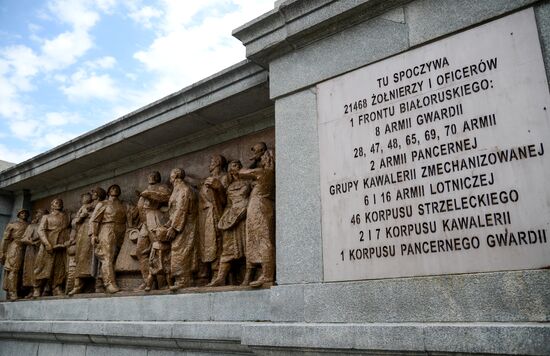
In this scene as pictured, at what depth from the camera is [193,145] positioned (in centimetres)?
846

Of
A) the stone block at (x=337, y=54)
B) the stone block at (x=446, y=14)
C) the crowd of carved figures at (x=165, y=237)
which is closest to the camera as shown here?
the stone block at (x=446, y=14)

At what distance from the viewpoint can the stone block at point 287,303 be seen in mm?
5078

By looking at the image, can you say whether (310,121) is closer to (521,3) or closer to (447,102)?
(447,102)

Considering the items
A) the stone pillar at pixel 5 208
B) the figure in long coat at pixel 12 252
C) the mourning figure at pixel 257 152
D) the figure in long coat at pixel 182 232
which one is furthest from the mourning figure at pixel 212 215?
the stone pillar at pixel 5 208

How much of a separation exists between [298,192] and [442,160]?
5.47 ft

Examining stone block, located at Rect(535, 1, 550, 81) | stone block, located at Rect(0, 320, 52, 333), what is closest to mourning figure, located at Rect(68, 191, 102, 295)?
stone block, located at Rect(0, 320, 52, 333)

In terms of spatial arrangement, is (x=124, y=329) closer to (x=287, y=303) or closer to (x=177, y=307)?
(x=177, y=307)

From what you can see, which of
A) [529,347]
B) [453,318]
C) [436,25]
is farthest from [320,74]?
[529,347]

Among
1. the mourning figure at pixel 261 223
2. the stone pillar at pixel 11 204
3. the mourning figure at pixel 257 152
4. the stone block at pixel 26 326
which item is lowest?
the stone block at pixel 26 326

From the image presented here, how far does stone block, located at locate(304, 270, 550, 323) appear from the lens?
12.5ft

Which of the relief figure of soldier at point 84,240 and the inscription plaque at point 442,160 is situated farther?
the relief figure of soldier at point 84,240

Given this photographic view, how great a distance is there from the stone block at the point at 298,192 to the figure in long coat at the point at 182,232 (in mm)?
2352

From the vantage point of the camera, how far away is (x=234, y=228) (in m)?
6.94

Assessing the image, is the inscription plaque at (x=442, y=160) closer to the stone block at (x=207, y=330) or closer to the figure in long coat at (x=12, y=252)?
the stone block at (x=207, y=330)
